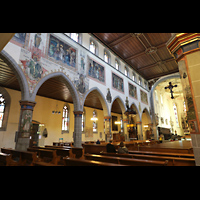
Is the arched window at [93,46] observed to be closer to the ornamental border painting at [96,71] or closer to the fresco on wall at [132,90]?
the ornamental border painting at [96,71]

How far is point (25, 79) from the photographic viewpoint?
7.00m

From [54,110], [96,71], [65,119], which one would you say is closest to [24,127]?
[54,110]

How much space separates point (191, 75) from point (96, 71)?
10.1 m

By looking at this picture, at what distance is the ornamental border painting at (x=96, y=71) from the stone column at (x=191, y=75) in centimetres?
908

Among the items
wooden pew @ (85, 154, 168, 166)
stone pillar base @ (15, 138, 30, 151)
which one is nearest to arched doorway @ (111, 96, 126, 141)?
stone pillar base @ (15, 138, 30, 151)

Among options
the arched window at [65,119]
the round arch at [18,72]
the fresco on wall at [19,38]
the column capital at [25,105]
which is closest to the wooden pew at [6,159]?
the column capital at [25,105]

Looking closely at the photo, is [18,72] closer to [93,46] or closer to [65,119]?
[93,46]

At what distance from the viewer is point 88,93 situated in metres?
10.9

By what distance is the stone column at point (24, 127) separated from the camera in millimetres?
6652
